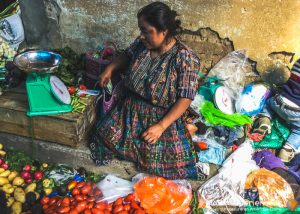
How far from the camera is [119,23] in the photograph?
471cm

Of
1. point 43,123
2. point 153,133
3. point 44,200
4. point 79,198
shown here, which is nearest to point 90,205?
point 79,198

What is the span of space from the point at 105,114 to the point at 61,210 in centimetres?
123

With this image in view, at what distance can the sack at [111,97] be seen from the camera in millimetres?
3793

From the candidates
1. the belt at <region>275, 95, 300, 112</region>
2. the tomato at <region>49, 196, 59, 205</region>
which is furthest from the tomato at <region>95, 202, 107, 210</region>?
the belt at <region>275, 95, 300, 112</region>

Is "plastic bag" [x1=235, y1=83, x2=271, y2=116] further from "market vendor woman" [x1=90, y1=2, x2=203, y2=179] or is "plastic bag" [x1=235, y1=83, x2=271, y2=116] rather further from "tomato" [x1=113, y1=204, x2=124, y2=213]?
"tomato" [x1=113, y1=204, x2=124, y2=213]

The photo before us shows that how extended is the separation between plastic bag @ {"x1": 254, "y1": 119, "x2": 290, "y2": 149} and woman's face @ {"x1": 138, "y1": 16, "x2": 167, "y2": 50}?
204 centimetres

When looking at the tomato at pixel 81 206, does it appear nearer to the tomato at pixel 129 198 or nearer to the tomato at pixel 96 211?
the tomato at pixel 96 211

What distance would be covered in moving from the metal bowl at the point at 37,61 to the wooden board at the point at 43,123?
55 centimetres

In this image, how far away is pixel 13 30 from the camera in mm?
5199

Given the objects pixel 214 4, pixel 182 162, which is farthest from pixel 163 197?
pixel 214 4

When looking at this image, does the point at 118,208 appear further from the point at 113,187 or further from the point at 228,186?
the point at 228,186

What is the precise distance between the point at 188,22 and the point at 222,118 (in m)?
1.42

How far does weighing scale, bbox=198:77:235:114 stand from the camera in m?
4.31

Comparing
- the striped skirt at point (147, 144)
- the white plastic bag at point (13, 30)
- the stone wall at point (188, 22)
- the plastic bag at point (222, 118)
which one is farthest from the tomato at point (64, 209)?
the white plastic bag at point (13, 30)
